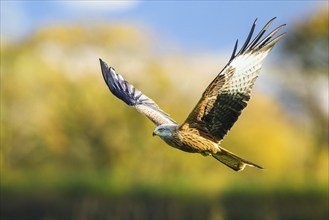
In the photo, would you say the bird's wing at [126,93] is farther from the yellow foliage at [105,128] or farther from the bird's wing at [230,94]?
the yellow foliage at [105,128]

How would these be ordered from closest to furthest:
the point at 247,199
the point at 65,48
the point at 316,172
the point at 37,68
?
the point at 247,199 → the point at 316,172 → the point at 37,68 → the point at 65,48

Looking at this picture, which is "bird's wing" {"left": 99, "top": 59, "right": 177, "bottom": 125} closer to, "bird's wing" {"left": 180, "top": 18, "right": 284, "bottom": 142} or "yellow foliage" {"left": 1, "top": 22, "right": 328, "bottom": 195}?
"bird's wing" {"left": 180, "top": 18, "right": 284, "bottom": 142}

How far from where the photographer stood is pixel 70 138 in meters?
21.2

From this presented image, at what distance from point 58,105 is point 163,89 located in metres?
3.30

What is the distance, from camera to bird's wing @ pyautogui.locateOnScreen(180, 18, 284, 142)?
5227 mm

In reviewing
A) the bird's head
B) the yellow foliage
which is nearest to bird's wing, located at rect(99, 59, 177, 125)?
the bird's head

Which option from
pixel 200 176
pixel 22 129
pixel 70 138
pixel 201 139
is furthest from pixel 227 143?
pixel 201 139

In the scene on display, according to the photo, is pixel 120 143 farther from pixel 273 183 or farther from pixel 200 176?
pixel 273 183

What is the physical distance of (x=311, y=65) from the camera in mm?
22609

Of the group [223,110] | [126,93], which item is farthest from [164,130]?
[126,93]

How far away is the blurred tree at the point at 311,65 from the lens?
2177cm

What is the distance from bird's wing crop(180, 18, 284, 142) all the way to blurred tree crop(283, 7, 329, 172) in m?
16.6

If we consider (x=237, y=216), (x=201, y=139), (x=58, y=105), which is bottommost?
(x=201, y=139)

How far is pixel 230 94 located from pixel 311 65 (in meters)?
17.8
